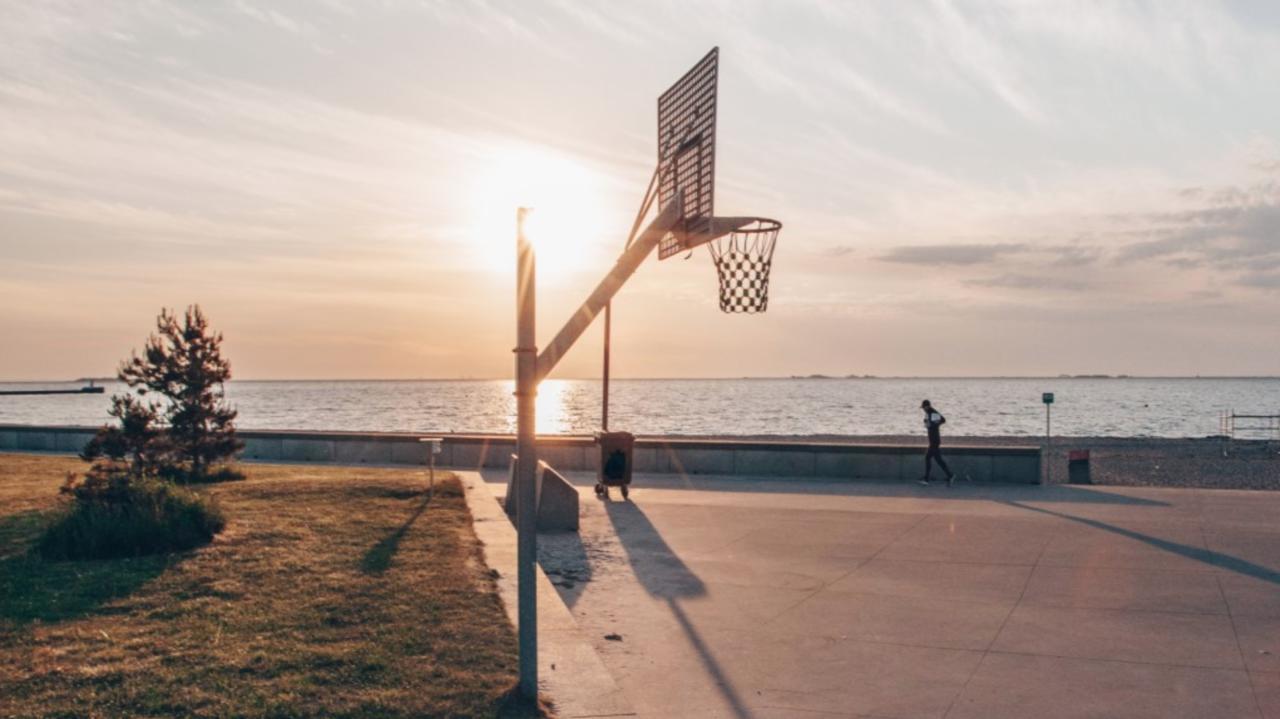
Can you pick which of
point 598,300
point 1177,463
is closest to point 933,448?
point 1177,463

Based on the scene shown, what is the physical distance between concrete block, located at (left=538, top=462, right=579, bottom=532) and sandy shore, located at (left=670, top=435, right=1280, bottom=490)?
9925 mm

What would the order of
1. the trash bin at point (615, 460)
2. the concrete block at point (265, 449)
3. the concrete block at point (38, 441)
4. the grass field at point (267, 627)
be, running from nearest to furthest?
the grass field at point (267, 627), the trash bin at point (615, 460), the concrete block at point (265, 449), the concrete block at point (38, 441)

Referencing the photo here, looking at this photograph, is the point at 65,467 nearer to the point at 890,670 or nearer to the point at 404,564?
the point at 404,564

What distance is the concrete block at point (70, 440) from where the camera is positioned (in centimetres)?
3038

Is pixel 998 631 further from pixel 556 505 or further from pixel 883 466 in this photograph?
pixel 883 466

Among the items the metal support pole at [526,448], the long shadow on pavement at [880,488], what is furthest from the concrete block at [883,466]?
the metal support pole at [526,448]

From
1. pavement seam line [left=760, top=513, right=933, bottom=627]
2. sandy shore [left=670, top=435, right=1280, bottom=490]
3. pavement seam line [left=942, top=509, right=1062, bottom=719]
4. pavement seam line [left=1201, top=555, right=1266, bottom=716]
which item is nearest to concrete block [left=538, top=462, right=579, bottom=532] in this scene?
pavement seam line [left=760, top=513, right=933, bottom=627]

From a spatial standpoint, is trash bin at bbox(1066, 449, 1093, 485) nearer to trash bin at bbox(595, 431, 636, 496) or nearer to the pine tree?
trash bin at bbox(595, 431, 636, 496)

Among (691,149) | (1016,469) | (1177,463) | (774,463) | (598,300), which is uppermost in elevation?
(691,149)

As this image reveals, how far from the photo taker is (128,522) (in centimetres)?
1129

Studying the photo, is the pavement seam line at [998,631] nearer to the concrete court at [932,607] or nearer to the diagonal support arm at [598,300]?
the concrete court at [932,607]

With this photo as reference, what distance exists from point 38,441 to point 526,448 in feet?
99.5

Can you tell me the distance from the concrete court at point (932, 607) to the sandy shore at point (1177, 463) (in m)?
7.67

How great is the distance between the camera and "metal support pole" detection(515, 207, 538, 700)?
6.66 m
